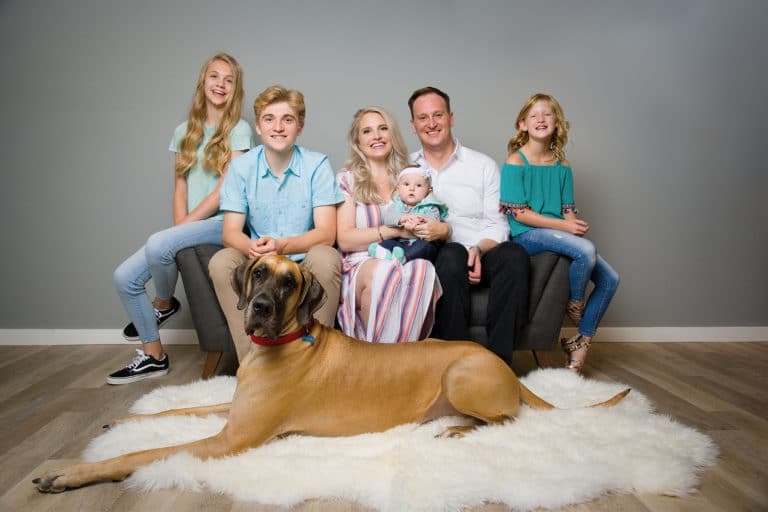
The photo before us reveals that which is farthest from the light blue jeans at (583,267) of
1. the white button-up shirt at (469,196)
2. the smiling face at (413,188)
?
the smiling face at (413,188)

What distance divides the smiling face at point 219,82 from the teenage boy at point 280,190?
0.56 m

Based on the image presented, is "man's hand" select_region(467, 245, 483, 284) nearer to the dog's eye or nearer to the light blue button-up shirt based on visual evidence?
the light blue button-up shirt

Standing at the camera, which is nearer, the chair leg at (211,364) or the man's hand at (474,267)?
the man's hand at (474,267)

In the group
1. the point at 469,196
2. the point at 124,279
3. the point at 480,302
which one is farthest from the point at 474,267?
the point at 124,279

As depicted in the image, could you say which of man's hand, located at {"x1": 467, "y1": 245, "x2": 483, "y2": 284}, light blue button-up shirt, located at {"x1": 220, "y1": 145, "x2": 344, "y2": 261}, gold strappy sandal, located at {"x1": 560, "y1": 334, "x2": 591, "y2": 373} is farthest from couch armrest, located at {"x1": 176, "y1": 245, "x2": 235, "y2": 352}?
gold strappy sandal, located at {"x1": 560, "y1": 334, "x2": 591, "y2": 373}

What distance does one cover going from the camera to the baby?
108 inches

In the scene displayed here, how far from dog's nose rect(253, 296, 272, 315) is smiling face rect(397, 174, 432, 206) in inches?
51.3

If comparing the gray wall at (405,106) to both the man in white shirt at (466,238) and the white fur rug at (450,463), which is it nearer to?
the man in white shirt at (466,238)

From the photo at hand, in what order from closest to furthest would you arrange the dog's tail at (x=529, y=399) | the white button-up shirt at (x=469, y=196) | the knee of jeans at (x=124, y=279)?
the dog's tail at (x=529, y=399) → the knee of jeans at (x=124, y=279) → the white button-up shirt at (x=469, y=196)

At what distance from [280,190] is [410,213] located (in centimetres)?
71

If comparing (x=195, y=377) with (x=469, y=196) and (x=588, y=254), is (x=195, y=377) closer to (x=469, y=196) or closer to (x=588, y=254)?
(x=469, y=196)

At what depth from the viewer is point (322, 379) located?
6.34ft

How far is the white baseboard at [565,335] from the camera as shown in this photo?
159 inches

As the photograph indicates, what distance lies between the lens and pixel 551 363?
3459mm
